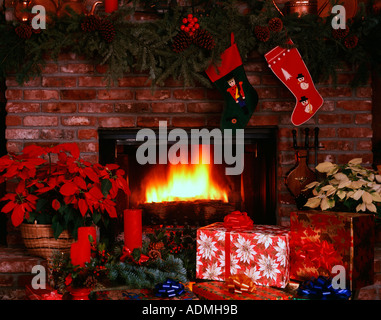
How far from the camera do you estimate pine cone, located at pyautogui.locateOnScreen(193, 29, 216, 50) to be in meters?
1.74

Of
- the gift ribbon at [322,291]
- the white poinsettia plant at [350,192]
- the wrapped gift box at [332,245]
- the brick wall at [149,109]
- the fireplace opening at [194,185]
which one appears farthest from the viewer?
the fireplace opening at [194,185]

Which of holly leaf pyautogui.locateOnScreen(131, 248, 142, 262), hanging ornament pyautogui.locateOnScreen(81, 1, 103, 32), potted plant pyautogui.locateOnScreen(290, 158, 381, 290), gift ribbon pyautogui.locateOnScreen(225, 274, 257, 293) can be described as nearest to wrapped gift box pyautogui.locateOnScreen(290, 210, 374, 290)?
potted plant pyautogui.locateOnScreen(290, 158, 381, 290)

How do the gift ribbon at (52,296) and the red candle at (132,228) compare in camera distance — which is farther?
the red candle at (132,228)

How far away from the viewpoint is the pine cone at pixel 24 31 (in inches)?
69.6

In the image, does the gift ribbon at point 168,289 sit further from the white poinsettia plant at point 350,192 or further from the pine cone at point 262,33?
the pine cone at point 262,33

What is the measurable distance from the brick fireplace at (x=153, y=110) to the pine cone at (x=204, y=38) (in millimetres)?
279

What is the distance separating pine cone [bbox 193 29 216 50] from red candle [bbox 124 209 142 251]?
82 cm

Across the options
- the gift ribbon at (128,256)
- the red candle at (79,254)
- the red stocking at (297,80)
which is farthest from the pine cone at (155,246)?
the red stocking at (297,80)

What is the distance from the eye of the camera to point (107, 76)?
5.89ft

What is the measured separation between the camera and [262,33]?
1.78 meters

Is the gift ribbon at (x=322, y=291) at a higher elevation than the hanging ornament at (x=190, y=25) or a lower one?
lower

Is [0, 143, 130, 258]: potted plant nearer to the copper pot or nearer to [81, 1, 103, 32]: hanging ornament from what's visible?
[81, 1, 103, 32]: hanging ornament

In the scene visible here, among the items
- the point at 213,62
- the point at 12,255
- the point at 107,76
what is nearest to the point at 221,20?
the point at 213,62

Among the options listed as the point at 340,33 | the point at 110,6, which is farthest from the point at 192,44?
the point at 340,33
